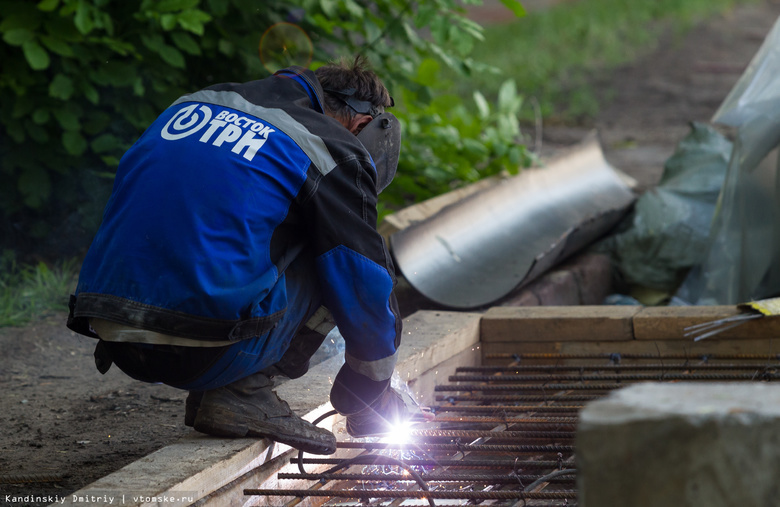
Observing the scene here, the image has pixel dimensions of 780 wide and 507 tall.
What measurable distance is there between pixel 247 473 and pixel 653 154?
6.57 metres

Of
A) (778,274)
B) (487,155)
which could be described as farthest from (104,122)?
(778,274)

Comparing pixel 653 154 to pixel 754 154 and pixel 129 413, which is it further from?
pixel 129 413

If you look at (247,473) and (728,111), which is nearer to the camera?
(247,473)

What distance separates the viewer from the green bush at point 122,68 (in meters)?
4.26

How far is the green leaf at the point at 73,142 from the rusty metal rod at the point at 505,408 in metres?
2.58

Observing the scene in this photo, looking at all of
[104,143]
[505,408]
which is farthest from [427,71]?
[505,408]

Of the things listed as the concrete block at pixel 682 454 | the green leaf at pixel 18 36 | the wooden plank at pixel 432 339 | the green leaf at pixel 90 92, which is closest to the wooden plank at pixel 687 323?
the wooden plank at pixel 432 339

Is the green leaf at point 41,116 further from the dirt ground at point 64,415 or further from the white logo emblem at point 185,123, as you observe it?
the white logo emblem at point 185,123

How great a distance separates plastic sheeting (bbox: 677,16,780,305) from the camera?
423 cm

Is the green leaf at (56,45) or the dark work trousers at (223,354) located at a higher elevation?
the dark work trousers at (223,354)

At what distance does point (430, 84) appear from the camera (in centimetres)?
490

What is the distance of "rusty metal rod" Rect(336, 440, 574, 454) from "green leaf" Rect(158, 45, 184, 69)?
2500mm

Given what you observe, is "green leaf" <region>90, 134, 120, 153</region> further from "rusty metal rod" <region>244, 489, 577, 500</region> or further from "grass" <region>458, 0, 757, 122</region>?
"grass" <region>458, 0, 757, 122</region>

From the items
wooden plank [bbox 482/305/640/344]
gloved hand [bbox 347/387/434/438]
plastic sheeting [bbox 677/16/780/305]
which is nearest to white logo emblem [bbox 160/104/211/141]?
gloved hand [bbox 347/387/434/438]
